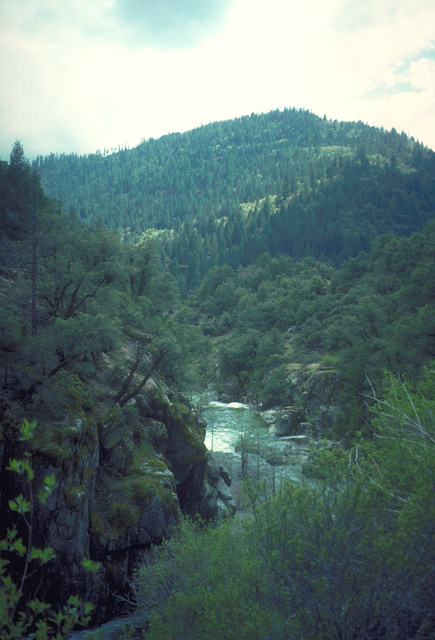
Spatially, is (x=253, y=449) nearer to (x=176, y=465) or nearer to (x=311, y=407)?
(x=311, y=407)

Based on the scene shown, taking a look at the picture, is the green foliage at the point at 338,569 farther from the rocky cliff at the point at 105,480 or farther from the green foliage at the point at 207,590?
the rocky cliff at the point at 105,480

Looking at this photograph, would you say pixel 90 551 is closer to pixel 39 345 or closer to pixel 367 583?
pixel 39 345

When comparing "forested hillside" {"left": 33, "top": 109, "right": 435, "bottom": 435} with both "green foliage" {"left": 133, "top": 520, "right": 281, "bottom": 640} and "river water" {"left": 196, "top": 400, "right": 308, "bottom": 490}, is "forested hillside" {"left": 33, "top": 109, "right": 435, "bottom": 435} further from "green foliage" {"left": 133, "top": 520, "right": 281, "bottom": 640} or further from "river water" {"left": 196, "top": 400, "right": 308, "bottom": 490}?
"green foliage" {"left": 133, "top": 520, "right": 281, "bottom": 640}

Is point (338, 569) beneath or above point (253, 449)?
above

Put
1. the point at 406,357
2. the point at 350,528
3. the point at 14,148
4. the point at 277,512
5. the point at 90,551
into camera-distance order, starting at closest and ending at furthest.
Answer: the point at 350,528 < the point at 277,512 < the point at 90,551 < the point at 406,357 < the point at 14,148

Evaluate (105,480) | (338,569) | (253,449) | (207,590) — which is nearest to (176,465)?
(105,480)

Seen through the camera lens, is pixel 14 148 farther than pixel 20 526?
Yes

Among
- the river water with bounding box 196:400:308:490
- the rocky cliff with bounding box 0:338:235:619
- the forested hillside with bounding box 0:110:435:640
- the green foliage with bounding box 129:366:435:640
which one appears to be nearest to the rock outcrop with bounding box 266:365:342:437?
the forested hillside with bounding box 0:110:435:640

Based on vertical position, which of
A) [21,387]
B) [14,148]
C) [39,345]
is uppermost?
[14,148]

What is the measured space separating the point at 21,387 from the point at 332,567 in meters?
17.7

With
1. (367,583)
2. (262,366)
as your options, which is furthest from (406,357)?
(262,366)

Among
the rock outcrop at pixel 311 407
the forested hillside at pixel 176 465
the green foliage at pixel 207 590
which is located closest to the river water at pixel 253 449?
the forested hillside at pixel 176 465

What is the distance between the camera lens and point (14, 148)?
65.6 metres

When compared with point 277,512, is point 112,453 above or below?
below
